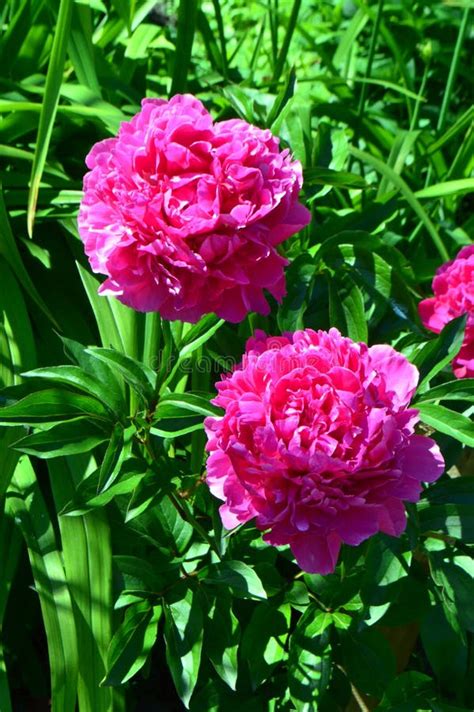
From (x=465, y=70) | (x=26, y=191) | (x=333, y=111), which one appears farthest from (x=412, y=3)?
(x=26, y=191)

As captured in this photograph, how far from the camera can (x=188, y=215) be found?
892 mm

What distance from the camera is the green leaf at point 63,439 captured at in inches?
34.8

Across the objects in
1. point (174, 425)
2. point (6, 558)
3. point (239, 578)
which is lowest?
point (6, 558)

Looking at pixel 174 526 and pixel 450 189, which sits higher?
pixel 450 189

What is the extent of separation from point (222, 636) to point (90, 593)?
0.75ft

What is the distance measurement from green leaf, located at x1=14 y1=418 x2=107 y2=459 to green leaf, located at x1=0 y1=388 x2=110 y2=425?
12 millimetres

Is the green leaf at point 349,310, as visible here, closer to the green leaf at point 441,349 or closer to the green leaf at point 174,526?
the green leaf at point 441,349

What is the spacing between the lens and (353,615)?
103 centimetres

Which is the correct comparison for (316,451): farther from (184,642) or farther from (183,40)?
(183,40)

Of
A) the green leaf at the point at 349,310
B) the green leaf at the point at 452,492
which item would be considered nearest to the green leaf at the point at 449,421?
the green leaf at the point at 452,492

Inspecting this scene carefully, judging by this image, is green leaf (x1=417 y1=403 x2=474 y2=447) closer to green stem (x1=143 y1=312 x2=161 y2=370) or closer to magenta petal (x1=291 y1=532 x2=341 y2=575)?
magenta petal (x1=291 y1=532 x2=341 y2=575)

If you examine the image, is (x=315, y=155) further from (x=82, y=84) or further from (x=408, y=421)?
(x=408, y=421)

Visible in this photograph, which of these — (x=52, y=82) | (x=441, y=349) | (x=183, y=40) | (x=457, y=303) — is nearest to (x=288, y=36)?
(x=183, y=40)

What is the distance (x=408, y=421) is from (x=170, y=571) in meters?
0.37
